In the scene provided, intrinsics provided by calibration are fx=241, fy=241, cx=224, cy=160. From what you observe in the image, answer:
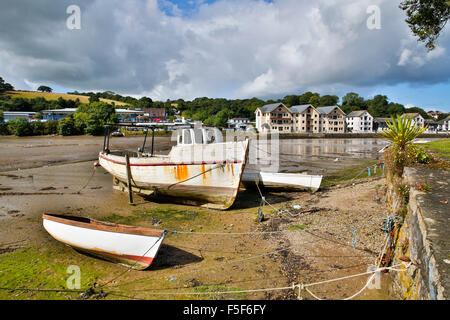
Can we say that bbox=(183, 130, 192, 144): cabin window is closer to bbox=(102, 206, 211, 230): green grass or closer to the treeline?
bbox=(102, 206, 211, 230): green grass

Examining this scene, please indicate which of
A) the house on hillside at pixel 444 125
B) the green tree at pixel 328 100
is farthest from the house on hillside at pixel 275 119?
the house on hillside at pixel 444 125

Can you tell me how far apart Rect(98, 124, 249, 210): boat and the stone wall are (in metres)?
5.48

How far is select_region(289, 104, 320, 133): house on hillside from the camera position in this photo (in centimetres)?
7975

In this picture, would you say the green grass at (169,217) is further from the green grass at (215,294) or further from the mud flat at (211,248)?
the green grass at (215,294)

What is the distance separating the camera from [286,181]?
12.0m

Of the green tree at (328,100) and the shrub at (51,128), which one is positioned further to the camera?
the green tree at (328,100)

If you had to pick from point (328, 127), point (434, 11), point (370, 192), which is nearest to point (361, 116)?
point (328, 127)

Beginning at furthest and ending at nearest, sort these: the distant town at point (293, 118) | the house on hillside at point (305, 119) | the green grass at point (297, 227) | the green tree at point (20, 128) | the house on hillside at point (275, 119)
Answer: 1. the house on hillside at point (305, 119)
2. the distant town at point (293, 118)
3. the house on hillside at point (275, 119)
4. the green tree at point (20, 128)
5. the green grass at point (297, 227)

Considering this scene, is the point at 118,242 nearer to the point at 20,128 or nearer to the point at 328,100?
the point at 20,128

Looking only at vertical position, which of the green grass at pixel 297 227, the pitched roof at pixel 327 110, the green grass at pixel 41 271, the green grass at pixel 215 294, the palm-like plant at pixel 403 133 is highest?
the pitched roof at pixel 327 110

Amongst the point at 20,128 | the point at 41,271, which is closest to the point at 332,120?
the point at 20,128

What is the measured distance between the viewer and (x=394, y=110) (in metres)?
115

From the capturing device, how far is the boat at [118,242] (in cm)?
534

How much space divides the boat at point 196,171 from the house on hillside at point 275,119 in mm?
65790
